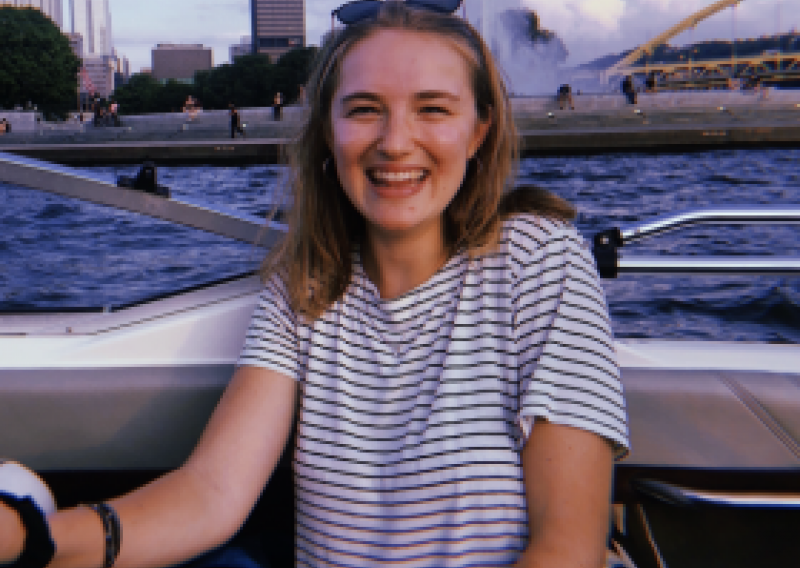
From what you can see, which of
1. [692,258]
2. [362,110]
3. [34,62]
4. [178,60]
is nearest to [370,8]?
[362,110]

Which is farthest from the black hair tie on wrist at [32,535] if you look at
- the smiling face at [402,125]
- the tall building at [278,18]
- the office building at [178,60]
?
the office building at [178,60]

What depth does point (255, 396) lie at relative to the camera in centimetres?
123

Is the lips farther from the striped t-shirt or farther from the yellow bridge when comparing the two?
the yellow bridge

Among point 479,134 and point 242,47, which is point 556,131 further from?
point 242,47

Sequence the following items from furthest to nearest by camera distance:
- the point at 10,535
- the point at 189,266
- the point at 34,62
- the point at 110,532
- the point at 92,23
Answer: the point at 92,23, the point at 34,62, the point at 189,266, the point at 110,532, the point at 10,535

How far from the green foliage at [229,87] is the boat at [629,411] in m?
52.2

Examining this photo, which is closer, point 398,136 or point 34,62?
point 398,136

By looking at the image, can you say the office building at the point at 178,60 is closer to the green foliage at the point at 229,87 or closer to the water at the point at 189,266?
the green foliage at the point at 229,87

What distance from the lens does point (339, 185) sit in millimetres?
1417

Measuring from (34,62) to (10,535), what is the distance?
155ft

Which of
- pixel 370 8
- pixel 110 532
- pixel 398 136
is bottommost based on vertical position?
pixel 110 532

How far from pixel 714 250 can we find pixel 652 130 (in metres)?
12.5

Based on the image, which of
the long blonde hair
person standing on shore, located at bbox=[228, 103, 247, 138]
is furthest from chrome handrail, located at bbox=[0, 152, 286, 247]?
person standing on shore, located at bbox=[228, 103, 247, 138]

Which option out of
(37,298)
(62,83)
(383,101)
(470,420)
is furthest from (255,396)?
(62,83)
